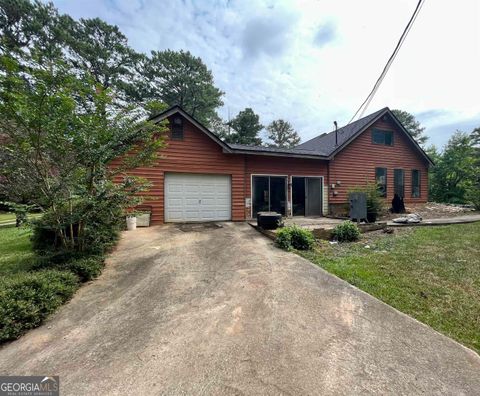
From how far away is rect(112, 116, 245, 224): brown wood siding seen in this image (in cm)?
900

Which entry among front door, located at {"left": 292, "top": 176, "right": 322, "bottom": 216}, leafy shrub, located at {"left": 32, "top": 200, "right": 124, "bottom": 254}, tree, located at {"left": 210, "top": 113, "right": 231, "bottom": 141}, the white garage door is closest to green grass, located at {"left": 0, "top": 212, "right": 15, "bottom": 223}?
the white garage door

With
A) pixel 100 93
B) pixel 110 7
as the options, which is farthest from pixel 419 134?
pixel 100 93

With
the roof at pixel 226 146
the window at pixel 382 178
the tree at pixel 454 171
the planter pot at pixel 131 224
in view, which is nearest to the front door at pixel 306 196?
the roof at pixel 226 146

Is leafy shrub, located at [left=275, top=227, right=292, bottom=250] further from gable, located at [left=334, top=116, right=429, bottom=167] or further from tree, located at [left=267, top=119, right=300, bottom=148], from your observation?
tree, located at [left=267, top=119, right=300, bottom=148]

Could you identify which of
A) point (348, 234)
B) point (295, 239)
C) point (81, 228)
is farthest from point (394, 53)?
point (81, 228)

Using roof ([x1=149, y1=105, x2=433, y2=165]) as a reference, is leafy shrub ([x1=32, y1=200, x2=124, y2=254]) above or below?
below

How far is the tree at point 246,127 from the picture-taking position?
83.3 feet

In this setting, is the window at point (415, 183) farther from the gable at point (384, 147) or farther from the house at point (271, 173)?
the gable at point (384, 147)

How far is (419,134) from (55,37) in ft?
143

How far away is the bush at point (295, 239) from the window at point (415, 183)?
40.1ft

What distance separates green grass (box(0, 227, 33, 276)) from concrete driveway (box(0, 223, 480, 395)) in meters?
1.65

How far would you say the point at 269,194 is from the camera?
11008mm

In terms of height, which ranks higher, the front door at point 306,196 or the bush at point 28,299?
the front door at point 306,196

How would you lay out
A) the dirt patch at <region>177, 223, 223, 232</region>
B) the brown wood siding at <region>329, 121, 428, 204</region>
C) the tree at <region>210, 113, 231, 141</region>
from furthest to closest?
the tree at <region>210, 113, 231, 141</region>
the brown wood siding at <region>329, 121, 428, 204</region>
the dirt patch at <region>177, 223, 223, 232</region>
